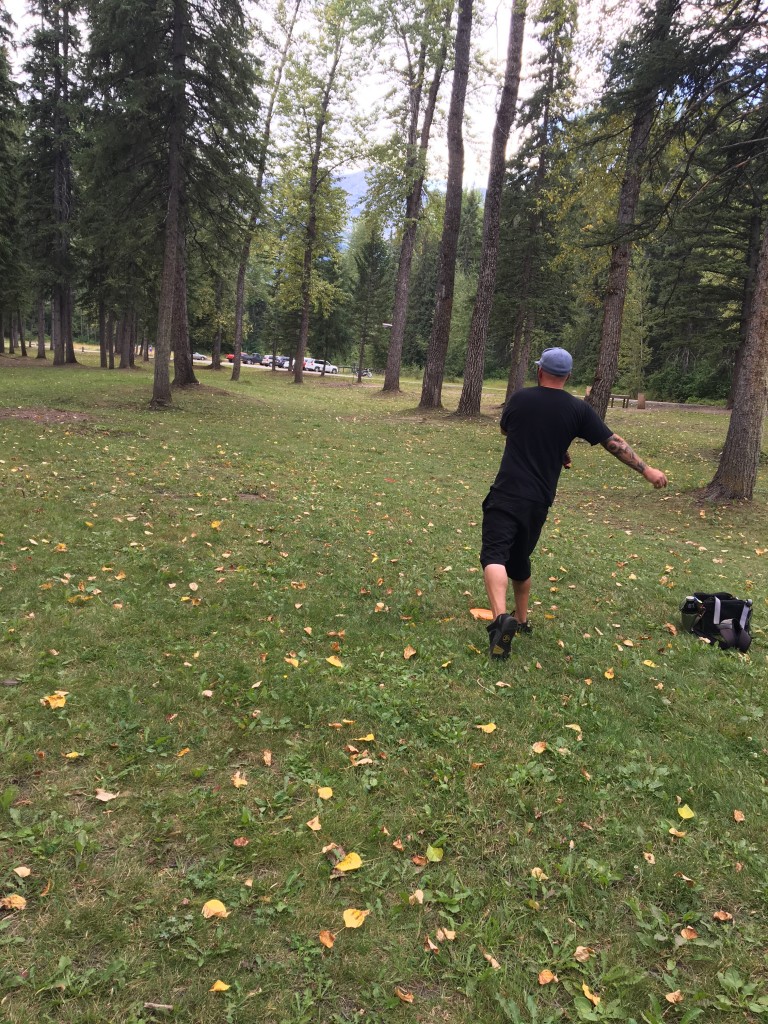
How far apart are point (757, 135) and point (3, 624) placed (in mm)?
12082

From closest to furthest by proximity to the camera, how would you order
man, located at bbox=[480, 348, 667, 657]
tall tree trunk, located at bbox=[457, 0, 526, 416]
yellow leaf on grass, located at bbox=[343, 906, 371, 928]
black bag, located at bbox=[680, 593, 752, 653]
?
yellow leaf on grass, located at bbox=[343, 906, 371, 928]
man, located at bbox=[480, 348, 667, 657]
black bag, located at bbox=[680, 593, 752, 653]
tall tree trunk, located at bbox=[457, 0, 526, 416]

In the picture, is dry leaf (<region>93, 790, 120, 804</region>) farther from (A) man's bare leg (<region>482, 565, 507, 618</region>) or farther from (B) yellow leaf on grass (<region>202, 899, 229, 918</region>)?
(A) man's bare leg (<region>482, 565, 507, 618</region>)

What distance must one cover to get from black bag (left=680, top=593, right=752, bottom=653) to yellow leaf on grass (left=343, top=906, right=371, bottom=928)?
3.78 meters

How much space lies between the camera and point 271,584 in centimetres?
531

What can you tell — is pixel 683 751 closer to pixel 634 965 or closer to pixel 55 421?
pixel 634 965

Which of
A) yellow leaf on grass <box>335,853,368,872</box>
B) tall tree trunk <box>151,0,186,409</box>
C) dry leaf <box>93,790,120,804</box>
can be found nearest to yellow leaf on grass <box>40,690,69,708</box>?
dry leaf <box>93,790,120,804</box>

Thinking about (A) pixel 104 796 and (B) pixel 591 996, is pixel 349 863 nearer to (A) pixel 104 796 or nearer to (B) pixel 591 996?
(B) pixel 591 996

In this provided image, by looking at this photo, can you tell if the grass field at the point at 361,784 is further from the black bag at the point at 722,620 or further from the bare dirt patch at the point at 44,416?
the bare dirt patch at the point at 44,416

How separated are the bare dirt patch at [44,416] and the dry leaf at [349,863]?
1195 centimetres

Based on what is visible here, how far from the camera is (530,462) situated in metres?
4.18

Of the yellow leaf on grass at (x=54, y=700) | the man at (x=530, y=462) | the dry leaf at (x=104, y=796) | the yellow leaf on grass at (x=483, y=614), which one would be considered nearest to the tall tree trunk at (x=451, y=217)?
the yellow leaf on grass at (x=483, y=614)

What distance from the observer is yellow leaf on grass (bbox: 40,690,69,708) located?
3331 millimetres

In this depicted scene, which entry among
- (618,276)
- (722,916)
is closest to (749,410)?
(618,276)

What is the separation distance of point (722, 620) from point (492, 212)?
46.6 ft
